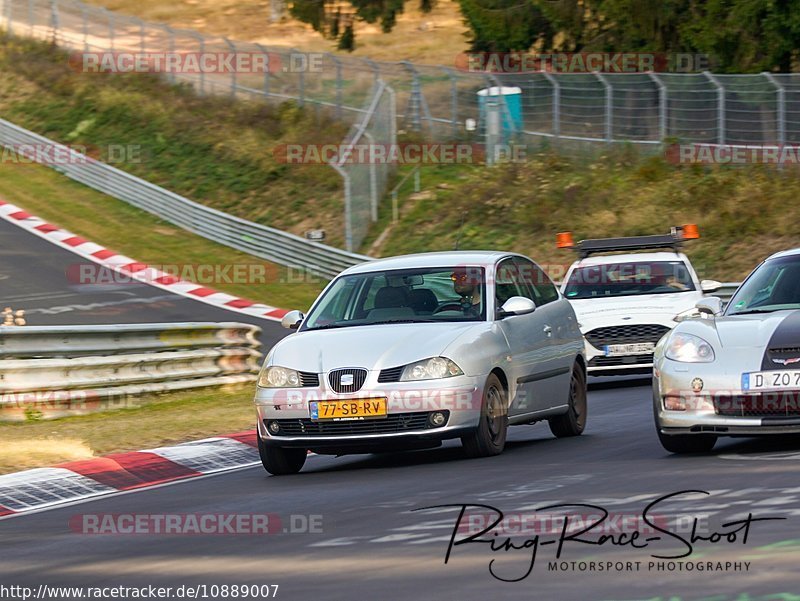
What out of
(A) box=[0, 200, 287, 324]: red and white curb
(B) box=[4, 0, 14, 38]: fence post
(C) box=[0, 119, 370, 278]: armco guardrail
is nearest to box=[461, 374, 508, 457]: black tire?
(A) box=[0, 200, 287, 324]: red and white curb

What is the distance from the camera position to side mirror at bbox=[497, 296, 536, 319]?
11.1 metres

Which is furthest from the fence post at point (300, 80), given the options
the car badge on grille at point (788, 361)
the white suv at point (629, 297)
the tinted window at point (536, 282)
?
the car badge on grille at point (788, 361)

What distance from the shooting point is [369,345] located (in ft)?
34.3

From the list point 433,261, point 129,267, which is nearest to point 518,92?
point 129,267

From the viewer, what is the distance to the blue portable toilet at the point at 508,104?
3491cm

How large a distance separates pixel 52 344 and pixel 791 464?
8637 millimetres

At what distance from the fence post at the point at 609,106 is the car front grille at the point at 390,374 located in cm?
2330

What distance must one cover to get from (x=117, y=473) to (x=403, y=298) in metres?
2.38

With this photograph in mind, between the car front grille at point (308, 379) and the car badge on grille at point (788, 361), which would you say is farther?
the car front grille at point (308, 379)

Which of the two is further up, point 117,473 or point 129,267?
point 117,473

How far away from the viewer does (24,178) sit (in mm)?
38125

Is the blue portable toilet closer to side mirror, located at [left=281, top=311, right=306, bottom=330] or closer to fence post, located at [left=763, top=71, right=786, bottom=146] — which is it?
fence post, located at [left=763, top=71, right=786, bottom=146]

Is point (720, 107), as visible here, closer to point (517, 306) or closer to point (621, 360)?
point (621, 360)

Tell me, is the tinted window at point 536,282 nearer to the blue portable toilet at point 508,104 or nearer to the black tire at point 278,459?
the black tire at point 278,459
